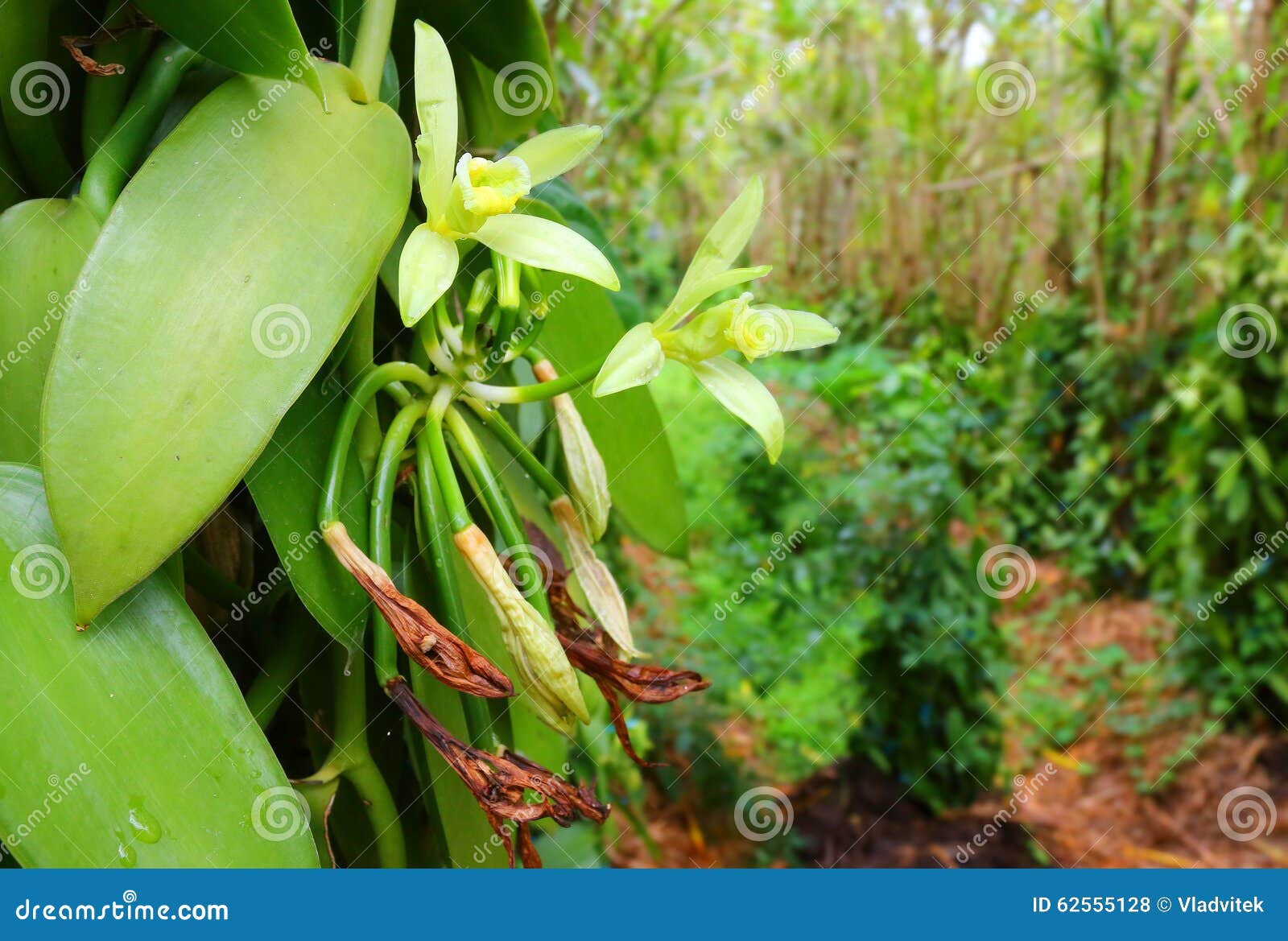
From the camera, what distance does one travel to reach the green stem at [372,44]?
0.38 m

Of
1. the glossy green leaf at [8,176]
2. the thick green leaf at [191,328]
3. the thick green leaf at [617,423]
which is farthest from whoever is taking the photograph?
the thick green leaf at [617,423]

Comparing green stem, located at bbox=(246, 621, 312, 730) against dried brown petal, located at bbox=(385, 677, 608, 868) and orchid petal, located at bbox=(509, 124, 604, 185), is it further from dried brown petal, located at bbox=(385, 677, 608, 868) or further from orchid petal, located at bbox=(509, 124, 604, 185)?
orchid petal, located at bbox=(509, 124, 604, 185)

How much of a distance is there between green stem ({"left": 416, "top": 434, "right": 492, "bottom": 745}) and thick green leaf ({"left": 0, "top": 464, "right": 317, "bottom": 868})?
76mm

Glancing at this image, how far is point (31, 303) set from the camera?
1.16 ft

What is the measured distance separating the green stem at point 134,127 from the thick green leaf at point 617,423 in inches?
7.1

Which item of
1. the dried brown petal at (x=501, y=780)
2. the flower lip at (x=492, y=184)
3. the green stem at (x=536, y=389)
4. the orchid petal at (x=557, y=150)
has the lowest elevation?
the dried brown petal at (x=501, y=780)

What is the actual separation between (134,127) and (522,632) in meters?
0.24

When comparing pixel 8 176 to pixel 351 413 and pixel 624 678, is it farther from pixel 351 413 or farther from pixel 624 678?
pixel 624 678

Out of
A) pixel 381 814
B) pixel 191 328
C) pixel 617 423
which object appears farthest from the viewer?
pixel 617 423

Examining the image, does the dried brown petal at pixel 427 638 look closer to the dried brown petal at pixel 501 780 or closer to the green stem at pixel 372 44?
the dried brown petal at pixel 501 780

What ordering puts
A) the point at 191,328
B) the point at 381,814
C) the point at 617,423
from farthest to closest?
the point at 617,423, the point at 381,814, the point at 191,328

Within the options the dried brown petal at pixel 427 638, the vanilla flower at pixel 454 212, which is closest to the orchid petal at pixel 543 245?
the vanilla flower at pixel 454 212

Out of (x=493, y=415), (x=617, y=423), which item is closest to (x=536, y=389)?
(x=493, y=415)

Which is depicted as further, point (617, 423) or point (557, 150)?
point (617, 423)
